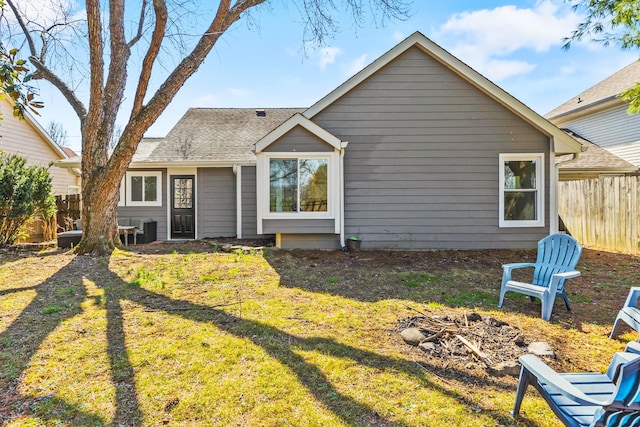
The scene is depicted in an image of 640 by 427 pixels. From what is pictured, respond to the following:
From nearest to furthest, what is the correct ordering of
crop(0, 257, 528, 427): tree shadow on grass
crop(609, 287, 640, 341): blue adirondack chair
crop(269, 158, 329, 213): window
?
crop(0, 257, 528, 427): tree shadow on grass < crop(609, 287, 640, 341): blue adirondack chair < crop(269, 158, 329, 213): window

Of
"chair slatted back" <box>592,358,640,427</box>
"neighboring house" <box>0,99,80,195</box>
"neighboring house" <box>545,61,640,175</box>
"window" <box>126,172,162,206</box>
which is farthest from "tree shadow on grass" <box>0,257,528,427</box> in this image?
"neighboring house" <box>545,61,640,175</box>

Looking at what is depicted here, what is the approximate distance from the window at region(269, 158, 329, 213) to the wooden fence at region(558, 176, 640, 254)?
298 inches

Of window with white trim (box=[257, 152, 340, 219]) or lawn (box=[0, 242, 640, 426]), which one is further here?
window with white trim (box=[257, 152, 340, 219])

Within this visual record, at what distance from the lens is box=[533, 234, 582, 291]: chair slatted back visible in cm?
486

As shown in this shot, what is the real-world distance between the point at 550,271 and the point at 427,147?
4.54 m

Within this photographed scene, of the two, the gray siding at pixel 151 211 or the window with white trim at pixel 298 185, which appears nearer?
the window with white trim at pixel 298 185

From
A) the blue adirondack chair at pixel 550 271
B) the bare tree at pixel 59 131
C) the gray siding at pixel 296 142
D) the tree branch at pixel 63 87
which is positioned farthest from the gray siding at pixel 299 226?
the bare tree at pixel 59 131

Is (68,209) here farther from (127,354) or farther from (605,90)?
(605,90)

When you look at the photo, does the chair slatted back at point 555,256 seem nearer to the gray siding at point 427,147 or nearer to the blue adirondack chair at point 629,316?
the blue adirondack chair at point 629,316

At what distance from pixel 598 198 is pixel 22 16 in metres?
16.9

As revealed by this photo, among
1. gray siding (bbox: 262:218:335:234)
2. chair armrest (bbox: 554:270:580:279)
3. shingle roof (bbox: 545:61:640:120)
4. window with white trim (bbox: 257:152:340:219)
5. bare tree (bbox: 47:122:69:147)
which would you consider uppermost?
bare tree (bbox: 47:122:69:147)

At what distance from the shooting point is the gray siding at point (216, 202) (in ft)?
36.7

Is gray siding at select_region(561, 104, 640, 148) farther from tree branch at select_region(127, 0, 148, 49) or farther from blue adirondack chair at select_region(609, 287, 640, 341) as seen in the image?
tree branch at select_region(127, 0, 148, 49)

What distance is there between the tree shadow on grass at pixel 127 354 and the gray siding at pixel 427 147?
5.09m
